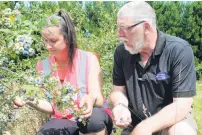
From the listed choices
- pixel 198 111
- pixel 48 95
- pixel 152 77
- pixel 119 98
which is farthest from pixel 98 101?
pixel 198 111

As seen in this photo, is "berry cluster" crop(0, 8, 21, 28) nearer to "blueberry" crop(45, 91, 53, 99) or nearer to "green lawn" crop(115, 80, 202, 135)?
"blueberry" crop(45, 91, 53, 99)

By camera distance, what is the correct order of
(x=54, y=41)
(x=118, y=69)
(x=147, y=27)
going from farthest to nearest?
(x=118, y=69), (x=54, y=41), (x=147, y=27)

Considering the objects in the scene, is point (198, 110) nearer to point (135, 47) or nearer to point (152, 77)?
point (152, 77)

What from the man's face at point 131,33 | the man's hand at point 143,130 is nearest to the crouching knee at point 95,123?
the man's hand at point 143,130

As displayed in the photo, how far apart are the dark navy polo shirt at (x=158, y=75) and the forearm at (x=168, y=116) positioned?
0.05 m

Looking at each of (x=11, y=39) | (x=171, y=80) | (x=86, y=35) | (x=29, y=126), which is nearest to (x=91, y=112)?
(x=171, y=80)

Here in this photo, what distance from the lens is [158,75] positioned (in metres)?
2.54

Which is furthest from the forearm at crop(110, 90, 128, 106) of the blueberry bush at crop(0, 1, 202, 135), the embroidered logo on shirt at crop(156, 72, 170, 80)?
the blueberry bush at crop(0, 1, 202, 135)

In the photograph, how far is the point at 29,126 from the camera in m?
3.46

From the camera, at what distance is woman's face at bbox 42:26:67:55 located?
260cm

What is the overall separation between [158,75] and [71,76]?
21.4 inches

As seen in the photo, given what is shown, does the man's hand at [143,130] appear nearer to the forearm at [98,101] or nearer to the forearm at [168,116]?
the forearm at [168,116]

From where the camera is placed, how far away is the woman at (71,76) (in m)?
2.64

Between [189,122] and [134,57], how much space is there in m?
0.47
